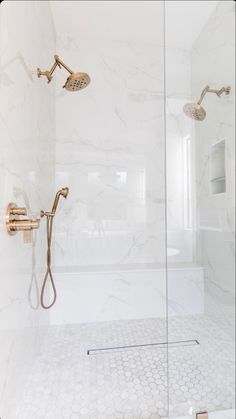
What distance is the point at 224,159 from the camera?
5.51 feet

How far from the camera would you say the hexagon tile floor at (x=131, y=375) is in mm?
1098

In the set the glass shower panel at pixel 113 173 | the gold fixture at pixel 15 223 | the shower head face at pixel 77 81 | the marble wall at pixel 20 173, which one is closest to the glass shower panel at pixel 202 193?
the glass shower panel at pixel 113 173

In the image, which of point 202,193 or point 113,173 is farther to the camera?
point 113,173

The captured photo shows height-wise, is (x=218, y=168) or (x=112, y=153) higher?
(x=112, y=153)

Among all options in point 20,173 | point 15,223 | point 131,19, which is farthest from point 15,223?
point 131,19

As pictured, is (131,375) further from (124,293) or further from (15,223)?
(15,223)

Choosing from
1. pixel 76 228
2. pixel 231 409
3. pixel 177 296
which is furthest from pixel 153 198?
pixel 231 409

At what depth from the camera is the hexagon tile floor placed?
3.60 ft

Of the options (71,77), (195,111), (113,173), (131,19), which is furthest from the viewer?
(113,173)

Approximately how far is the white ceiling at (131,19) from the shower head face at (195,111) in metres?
0.57

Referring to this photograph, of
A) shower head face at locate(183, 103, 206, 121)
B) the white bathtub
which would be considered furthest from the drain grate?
shower head face at locate(183, 103, 206, 121)

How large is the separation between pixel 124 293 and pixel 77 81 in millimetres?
1632

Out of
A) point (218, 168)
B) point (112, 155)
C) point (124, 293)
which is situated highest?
A: point (112, 155)

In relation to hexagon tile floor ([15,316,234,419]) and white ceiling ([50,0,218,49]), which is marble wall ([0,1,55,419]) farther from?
white ceiling ([50,0,218,49])
